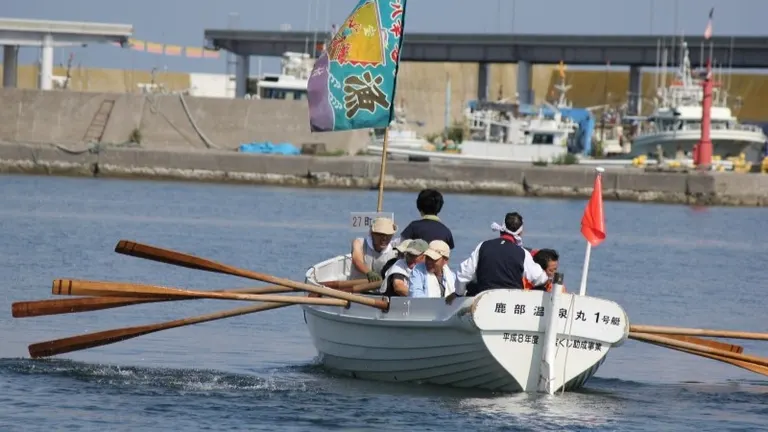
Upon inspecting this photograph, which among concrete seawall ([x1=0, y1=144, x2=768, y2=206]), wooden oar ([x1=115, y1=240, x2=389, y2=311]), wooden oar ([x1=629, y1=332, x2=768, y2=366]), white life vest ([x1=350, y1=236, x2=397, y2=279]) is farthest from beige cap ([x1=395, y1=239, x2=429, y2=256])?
concrete seawall ([x1=0, y1=144, x2=768, y2=206])

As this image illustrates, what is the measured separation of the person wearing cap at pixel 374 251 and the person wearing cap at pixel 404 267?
1.10 metres

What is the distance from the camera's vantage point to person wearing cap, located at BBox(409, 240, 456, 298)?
53.9 feet

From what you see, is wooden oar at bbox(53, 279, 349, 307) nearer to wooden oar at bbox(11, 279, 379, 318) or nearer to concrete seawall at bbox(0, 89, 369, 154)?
wooden oar at bbox(11, 279, 379, 318)

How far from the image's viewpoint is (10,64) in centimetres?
7712

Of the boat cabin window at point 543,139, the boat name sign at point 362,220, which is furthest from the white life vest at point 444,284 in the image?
the boat cabin window at point 543,139

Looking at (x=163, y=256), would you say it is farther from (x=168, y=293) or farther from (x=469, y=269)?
(x=469, y=269)

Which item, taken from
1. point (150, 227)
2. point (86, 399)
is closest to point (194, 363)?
point (86, 399)

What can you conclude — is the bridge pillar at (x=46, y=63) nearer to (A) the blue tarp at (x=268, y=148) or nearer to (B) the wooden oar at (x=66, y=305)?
(A) the blue tarp at (x=268, y=148)

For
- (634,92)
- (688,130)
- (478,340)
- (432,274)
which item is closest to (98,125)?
(688,130)

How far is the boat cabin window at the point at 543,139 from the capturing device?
7250cm

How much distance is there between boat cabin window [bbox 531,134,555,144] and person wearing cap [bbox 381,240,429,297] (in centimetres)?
5617

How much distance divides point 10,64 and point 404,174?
85.6 feet

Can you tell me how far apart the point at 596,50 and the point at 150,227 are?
55496 millimetres

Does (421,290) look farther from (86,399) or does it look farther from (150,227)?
(150,227)
